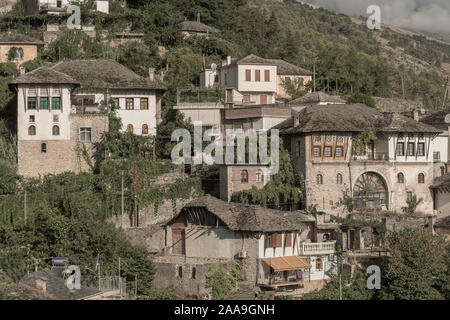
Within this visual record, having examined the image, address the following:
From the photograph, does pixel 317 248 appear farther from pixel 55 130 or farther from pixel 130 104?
pixel 55 130

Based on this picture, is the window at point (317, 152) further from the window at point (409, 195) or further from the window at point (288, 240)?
the window at point (288, 240)

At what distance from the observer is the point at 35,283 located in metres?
40.9

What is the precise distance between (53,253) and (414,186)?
2472cm

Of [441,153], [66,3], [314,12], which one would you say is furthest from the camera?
[314,12]

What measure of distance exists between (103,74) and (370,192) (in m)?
21.6

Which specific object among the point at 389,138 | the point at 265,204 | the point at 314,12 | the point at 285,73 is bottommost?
the point at 265,204

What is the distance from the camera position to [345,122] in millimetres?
59250

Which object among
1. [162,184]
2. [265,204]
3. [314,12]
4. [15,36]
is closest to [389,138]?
[265,204]

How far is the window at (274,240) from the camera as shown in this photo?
50.7 meters

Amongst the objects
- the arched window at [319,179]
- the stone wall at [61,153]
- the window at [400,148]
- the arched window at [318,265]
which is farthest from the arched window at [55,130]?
the window at [400,148]

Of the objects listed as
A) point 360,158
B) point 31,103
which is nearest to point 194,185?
point 360,158

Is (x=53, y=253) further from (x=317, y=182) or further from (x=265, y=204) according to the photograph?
(x=317, y=182)

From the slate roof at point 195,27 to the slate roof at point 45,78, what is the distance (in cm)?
2524

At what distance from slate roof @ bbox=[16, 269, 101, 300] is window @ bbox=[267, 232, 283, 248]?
12061 mm
